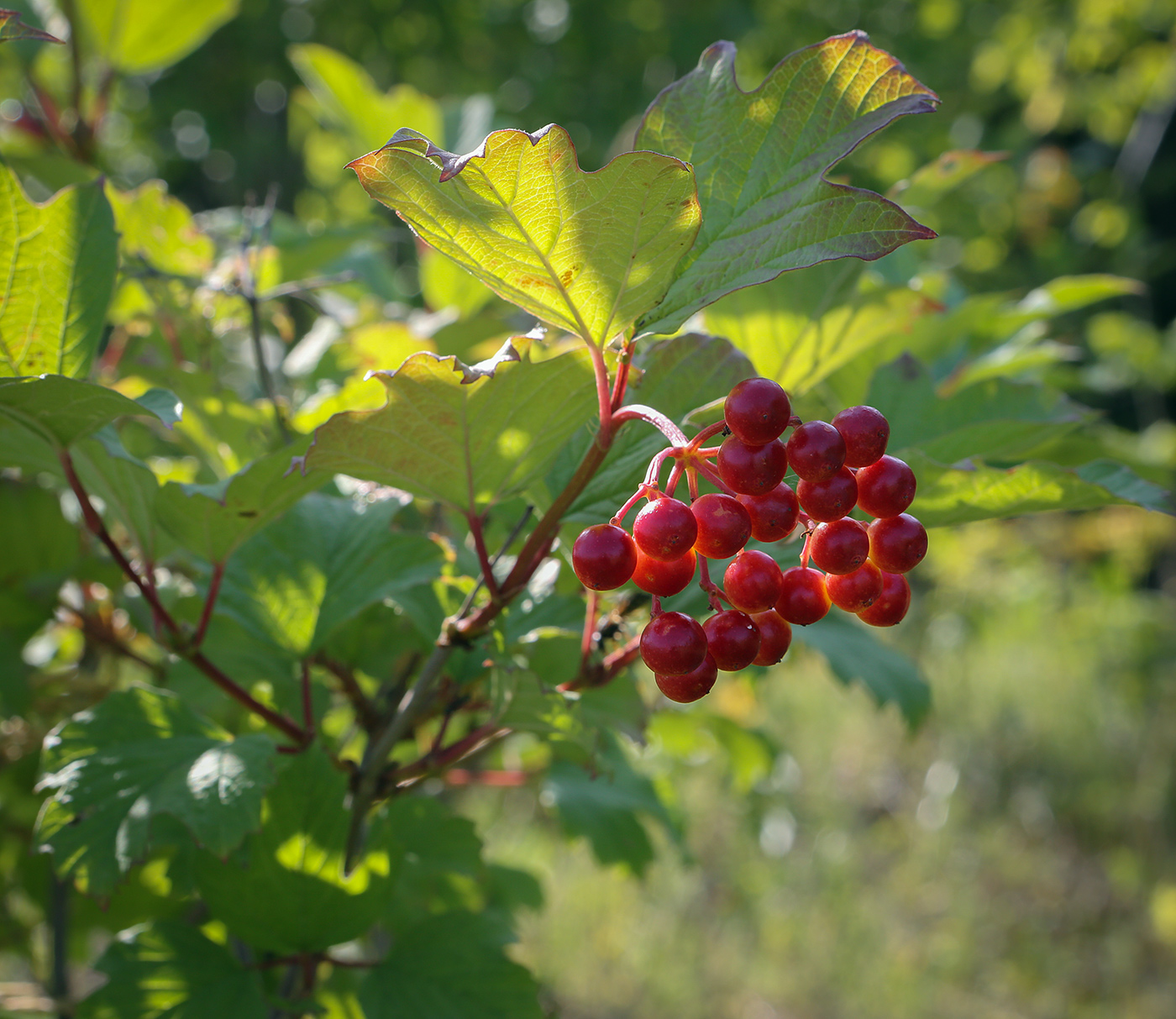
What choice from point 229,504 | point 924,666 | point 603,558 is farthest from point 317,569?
point 924,666

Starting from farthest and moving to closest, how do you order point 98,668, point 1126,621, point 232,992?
point 1126,621, point 98,668, point 232,992

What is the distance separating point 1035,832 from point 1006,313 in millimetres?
3533

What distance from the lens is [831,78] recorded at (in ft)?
1.55

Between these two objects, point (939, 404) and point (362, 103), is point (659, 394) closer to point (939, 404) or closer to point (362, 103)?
point (939, 404)

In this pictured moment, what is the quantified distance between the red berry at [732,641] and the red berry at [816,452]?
9 cm

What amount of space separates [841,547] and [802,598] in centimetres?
5

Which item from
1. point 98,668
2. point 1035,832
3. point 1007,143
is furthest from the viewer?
point 1007,143

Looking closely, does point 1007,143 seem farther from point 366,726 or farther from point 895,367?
point 366,726

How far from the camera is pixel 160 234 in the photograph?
1.02 meters

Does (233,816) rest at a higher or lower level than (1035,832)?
higher

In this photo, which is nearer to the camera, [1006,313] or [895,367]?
[895,367]

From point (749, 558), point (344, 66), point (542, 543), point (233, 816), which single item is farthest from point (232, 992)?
point (344, 66)

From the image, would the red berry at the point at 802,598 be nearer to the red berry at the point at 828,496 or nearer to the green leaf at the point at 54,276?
the red berry at the point at 828,496

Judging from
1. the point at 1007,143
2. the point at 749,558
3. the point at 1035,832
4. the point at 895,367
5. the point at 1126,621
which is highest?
the point at 749,558
